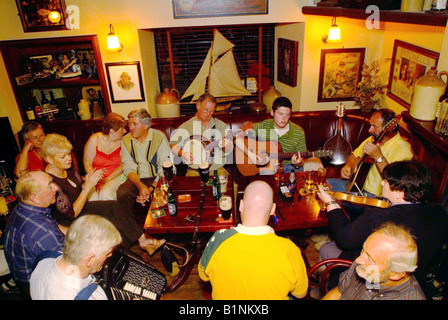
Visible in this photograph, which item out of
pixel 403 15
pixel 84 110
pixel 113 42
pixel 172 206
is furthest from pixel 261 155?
pixel 84 110

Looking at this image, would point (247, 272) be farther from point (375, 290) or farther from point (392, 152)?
point (392, 152)

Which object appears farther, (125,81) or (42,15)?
(125,81)

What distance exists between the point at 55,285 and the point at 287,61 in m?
4.14

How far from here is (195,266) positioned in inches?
123

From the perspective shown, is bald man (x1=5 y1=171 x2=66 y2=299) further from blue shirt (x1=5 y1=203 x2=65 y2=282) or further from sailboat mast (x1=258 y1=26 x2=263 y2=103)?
sailboat mast (x1=258 y1=26 x2=263 y2=103)

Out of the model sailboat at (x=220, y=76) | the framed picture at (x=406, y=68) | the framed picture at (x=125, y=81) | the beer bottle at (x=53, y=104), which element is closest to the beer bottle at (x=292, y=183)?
the framed picture at (x=406, y=68)

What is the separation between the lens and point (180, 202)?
2.87 metres

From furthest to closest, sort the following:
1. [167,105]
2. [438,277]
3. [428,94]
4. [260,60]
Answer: [260,60] → [167,105] → [428,94] → [438,277]

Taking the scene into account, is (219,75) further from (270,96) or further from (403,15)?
(403,15)

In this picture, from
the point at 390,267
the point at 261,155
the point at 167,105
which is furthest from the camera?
the point at 167,105

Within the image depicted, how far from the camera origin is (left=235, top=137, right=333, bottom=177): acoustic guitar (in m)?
3.52
